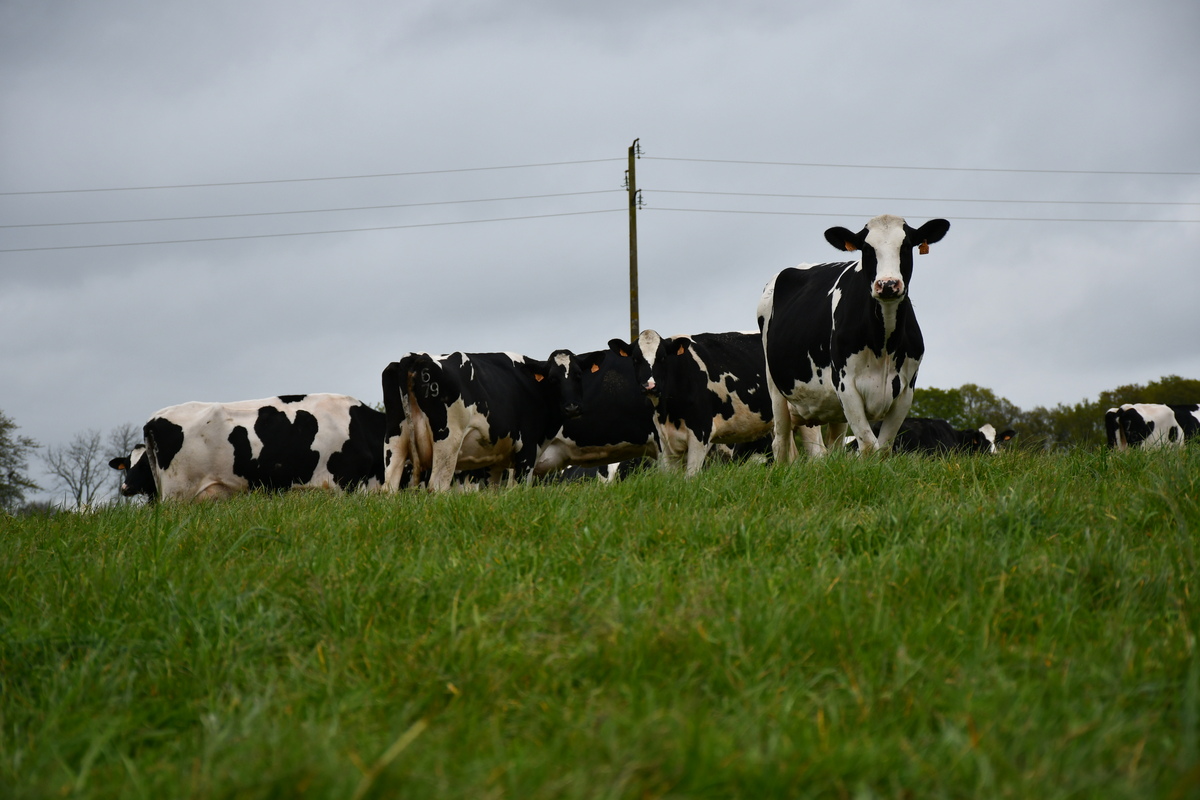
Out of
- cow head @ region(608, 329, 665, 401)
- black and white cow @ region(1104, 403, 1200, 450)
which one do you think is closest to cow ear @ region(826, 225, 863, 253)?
cow head @ region(608, 329, 665, 401)

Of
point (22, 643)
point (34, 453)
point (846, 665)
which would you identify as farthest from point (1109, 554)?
point (34, 453)

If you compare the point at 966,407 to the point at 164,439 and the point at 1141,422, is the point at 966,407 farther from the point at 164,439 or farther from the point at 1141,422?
the point at 164,439

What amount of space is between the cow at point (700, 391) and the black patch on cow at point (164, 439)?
7240 millimetres

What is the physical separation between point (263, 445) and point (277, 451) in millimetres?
234

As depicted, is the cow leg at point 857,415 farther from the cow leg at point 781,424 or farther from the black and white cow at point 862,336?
the cow leg at point 781,424

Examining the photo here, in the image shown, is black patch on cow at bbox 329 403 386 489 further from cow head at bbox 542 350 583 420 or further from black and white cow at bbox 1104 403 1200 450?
black and white cow at bbox 1104 403 1200 450

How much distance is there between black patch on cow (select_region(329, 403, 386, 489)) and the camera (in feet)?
50.8

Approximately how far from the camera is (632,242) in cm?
2662

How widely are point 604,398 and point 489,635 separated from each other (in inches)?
471

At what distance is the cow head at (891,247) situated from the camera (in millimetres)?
7898

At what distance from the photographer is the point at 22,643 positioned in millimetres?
3445

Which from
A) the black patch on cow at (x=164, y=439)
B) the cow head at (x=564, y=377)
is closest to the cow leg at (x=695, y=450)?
the cow head at (x=564, y=377)

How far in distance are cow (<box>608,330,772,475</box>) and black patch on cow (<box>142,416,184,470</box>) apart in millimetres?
7240

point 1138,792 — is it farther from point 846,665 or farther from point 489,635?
point 489,635
